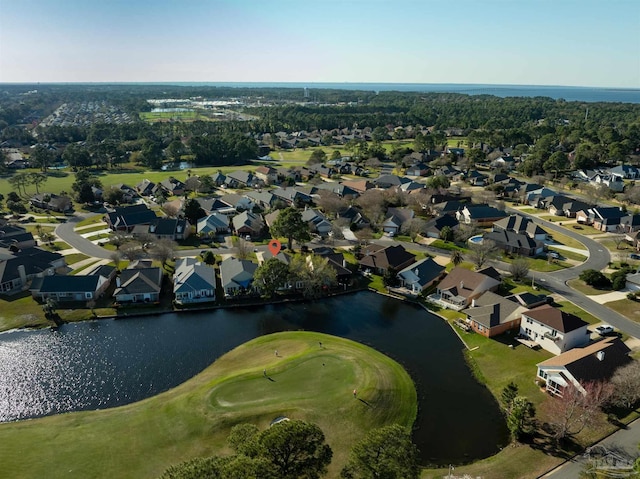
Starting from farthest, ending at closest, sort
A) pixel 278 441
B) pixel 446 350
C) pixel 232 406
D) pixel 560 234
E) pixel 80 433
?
pixel 560 234, pixel 446 350, pixel 232 406, pixel 80 433, pixel 278 441

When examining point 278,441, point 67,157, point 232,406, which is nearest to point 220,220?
point 232,406

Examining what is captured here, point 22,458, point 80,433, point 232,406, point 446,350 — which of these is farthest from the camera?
point 446,350

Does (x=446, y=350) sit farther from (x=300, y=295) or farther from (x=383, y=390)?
(x=300, y=295)

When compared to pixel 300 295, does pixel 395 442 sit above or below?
above

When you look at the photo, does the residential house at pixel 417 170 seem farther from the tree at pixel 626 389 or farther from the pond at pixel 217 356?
the tree at pixel 626 389

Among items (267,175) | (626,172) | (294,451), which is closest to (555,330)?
(294,451)

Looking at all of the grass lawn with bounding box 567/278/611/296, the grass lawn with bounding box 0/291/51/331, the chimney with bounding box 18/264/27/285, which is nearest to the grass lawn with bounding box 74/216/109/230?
the chimney with bounding box 18/264/27/285

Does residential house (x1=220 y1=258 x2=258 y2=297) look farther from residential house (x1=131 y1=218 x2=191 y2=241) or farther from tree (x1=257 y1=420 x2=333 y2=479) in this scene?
tree (x1=257 y1=420 x2=333 y2=479)
